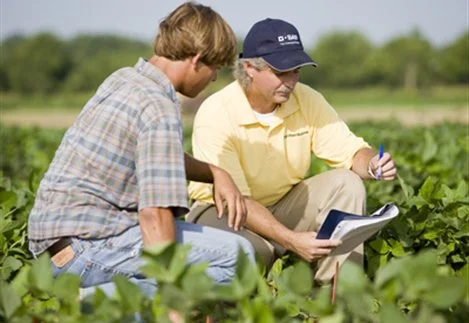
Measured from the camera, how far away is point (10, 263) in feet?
11.8

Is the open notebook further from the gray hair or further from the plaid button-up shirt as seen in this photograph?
the gray hair

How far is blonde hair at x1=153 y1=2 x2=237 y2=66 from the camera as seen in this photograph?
3254 mm

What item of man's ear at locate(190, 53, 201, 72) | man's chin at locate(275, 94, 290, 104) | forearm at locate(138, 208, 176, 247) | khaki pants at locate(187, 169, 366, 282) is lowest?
khaki pants at locate(187, 169, 366, 282)

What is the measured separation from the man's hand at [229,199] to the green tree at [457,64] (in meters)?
78.2

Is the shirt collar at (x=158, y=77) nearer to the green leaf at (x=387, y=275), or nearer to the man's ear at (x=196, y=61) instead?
the man's ear at (x=196, y=61)

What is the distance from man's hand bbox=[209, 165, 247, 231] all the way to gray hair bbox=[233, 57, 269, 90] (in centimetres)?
84

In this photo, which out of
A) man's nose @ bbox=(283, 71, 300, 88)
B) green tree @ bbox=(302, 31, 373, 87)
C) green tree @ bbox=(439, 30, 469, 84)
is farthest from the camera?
green tree @ bbox=(302, 31, 373, 87)

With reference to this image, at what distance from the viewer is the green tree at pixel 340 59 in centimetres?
9194

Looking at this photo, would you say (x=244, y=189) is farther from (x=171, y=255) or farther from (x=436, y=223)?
(x=171, y=255)

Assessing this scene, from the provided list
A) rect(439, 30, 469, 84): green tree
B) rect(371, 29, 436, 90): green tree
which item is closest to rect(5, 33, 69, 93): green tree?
rect(371, 29, 436, 90): green tree

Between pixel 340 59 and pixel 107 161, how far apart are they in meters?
96.8

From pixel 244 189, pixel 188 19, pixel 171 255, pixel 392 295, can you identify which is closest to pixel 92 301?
pixel 171 255

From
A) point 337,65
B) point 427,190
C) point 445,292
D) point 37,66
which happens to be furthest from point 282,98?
point 337,65

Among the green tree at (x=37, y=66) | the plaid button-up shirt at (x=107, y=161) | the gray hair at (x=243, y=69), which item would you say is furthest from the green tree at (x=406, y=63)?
the plaid button-up shirt at (x=107, y=161)
